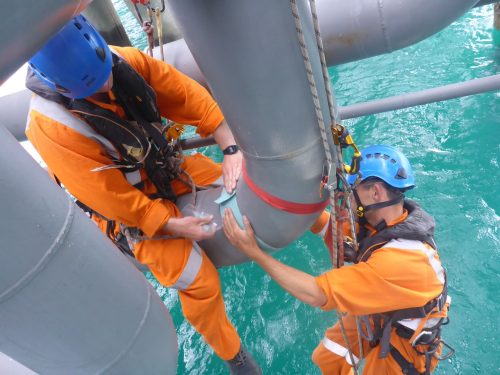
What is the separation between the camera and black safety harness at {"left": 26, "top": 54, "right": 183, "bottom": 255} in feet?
5.69

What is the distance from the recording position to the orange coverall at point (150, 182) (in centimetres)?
165

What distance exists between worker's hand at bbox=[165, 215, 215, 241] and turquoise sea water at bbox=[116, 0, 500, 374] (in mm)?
1756

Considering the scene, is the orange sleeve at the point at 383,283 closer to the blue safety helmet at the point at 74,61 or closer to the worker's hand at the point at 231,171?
the worker's hand at the point at 231,171

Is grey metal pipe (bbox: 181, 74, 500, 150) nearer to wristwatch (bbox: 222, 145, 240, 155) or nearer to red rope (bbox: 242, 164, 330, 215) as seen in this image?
wristwatch (bbox: 222, 145, 240, 155)

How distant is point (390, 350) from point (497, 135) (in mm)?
3197

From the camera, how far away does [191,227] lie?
6.37 ft

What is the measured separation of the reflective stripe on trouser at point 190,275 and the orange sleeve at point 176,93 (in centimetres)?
75

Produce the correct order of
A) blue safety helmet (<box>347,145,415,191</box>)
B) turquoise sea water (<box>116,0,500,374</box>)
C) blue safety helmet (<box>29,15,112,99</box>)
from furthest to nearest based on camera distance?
turquoise sea water (<box>116,0,500,374</box>), blue safety helmet (<box>347,145,415,191</box>), blue safety helmet (<box>29,15,112,99</box>)

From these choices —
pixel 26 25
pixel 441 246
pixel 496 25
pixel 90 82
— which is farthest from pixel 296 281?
pixel 496 25

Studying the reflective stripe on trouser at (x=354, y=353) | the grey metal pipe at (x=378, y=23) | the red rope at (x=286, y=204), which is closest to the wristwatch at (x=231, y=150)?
the red rope at (x=286, y=204)

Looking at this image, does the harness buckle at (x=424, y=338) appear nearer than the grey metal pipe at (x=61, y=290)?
No

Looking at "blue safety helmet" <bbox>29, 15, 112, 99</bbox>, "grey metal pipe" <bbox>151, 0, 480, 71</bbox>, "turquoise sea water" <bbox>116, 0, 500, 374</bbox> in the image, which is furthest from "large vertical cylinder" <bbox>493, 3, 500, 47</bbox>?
"blue safety helmet" <bbox>29, 15, 112, 99</bbox>

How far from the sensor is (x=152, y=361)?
1.49 m

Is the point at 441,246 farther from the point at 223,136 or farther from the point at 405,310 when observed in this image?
the point at 223,136
